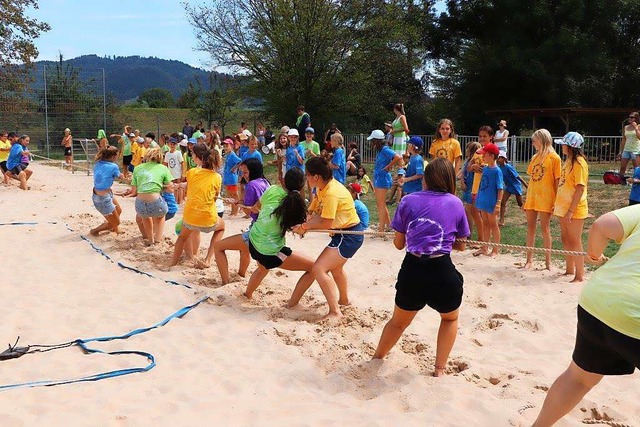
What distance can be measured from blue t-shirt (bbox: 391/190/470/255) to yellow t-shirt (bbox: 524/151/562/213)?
3.61 metres

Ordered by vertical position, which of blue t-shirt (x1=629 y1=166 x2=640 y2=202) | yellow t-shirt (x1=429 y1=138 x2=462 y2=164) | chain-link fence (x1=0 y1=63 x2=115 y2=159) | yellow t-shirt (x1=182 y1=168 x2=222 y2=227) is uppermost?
chain-link fence (x1=0 y1=63 x2=115 y2=159)

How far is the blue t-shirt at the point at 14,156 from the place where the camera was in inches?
666

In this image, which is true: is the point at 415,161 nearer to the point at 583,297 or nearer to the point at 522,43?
the point at 583,297

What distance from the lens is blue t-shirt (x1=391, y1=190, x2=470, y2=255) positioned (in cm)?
446

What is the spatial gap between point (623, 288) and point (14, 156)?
16990 mm

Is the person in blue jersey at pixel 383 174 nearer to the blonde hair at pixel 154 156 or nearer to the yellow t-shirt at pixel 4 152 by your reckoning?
the blonde hair at pixel 154 156

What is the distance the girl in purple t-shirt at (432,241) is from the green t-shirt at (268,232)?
1876 mm

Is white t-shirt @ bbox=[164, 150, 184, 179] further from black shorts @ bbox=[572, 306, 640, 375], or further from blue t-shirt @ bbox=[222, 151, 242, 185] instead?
black shorts @ bbox=[572, 306, 640, 375]

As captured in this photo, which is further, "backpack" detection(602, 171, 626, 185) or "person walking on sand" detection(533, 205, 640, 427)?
"backpack" detection(602, 171, 626, 185)

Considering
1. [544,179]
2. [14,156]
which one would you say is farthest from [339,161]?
[14,156]

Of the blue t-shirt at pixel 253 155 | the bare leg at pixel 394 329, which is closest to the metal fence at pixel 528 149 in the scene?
the blue t-shirt at pixel 253 155

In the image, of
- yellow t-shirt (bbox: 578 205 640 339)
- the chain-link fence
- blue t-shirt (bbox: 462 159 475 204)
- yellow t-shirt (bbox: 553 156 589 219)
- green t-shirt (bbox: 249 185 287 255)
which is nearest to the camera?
yellow t-shirt (bbox: 578 205 640 339)

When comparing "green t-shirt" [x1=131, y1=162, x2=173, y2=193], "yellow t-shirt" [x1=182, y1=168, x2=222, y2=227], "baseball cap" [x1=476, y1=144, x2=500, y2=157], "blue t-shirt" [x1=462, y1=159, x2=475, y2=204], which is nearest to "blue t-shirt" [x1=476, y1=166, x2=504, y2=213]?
"baseball cap" [x1=476, y1=144, x2=500, y2=157]

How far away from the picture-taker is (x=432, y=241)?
4449 mm
